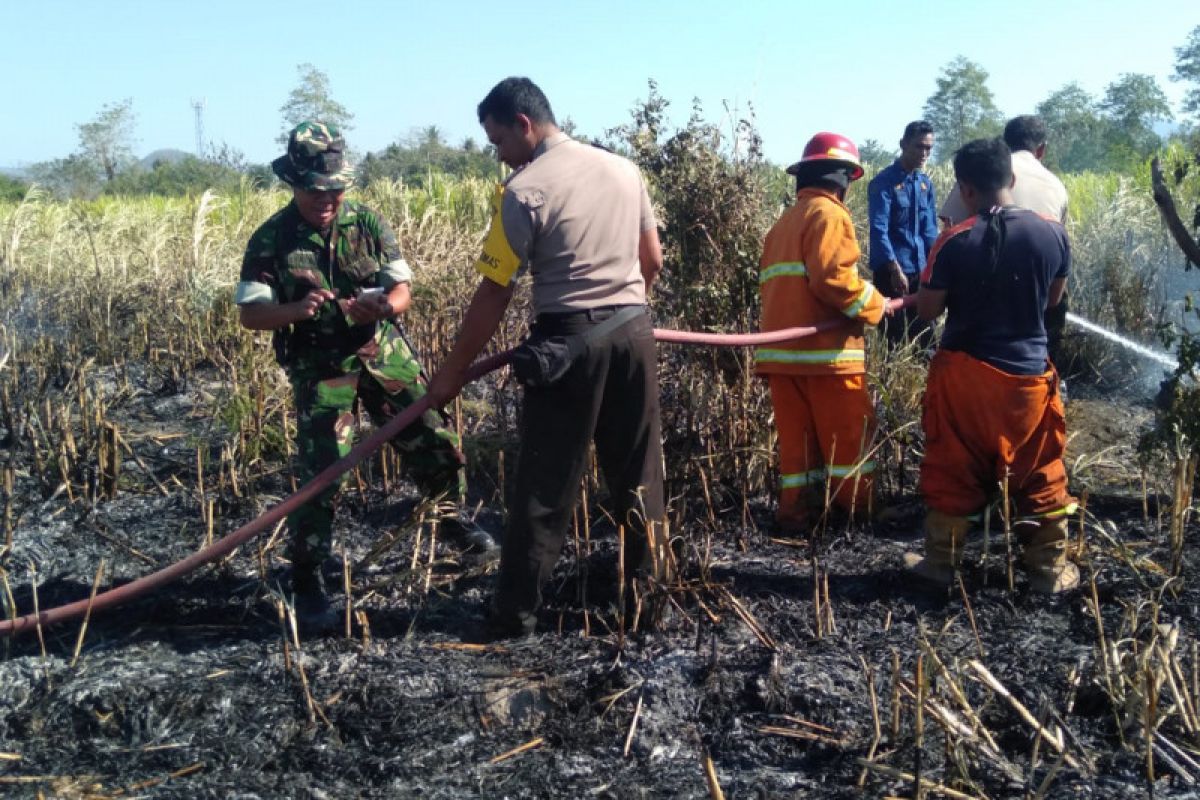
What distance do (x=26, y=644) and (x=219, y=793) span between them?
4.47 feet

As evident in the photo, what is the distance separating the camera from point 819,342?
4480 millimetres

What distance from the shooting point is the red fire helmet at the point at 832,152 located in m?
4.46

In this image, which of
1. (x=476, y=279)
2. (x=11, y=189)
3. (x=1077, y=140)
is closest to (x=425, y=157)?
(x=11, y=189)

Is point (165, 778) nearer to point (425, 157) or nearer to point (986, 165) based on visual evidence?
point (986, 165)

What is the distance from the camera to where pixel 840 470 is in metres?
4.52

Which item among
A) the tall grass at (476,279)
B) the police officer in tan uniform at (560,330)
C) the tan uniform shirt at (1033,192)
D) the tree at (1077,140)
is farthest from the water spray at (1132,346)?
the tree at (1077,140)

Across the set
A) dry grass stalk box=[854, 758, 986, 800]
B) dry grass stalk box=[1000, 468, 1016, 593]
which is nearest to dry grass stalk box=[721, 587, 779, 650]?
dry grass stalk box=[854, 758, 986, 800]

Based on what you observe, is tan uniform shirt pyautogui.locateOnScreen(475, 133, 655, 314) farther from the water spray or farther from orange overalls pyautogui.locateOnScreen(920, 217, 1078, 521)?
the water spray

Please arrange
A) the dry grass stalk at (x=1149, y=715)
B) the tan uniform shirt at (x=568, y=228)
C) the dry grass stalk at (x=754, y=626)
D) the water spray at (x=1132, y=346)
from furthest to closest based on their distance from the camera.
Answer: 1. the water spray at (x=1132, y=346)
2. the dry grass stalk at (x=754, y=626)
3. the tan uniform shirt at (x=568, y=228)
4. the dry grass stalk at (x=1149, y=715)

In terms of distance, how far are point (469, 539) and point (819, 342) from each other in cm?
177

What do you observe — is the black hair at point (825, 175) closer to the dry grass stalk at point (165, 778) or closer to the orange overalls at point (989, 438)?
the orange overalls at point (989, 438)

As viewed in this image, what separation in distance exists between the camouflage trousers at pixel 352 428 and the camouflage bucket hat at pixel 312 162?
2.17ft

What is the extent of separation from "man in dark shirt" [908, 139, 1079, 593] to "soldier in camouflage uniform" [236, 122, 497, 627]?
6.65 feet

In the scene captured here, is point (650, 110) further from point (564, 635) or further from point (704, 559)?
point (564, 635)
